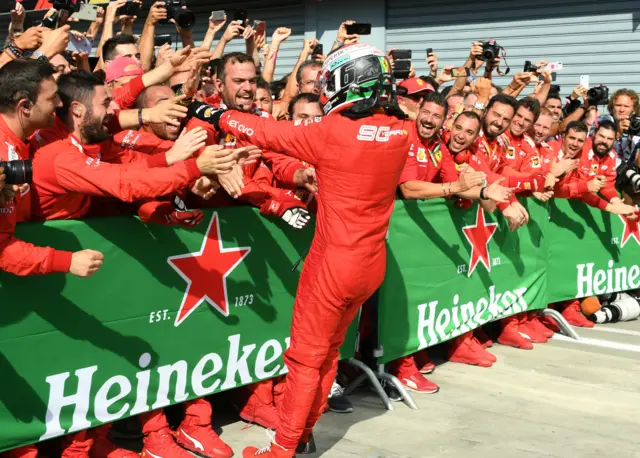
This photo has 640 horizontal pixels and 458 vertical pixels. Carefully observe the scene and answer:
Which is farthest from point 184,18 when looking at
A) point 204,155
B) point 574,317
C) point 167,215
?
point 574,317

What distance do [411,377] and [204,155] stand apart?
10.4ft

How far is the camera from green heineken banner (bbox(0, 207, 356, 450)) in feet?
13.9

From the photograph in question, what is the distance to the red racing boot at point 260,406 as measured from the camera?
18.3 feet

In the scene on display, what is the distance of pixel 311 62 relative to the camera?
295 inches

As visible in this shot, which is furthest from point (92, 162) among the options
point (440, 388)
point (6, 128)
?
point (440, 388)

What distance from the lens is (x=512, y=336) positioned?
801 cm

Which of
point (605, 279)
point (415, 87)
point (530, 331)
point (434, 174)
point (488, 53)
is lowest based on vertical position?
point (530, 331)

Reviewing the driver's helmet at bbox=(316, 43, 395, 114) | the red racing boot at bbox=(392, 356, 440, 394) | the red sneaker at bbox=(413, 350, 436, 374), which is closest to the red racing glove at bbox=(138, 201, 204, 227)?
the driver's helmet at bbox=(316, 43, 395, 114)

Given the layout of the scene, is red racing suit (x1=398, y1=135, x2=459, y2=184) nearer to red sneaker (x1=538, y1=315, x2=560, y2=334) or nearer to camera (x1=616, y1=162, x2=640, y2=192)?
red sneaker (x1=538, y1=315, x2=560, y2=334)

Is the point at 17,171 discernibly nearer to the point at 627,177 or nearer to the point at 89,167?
the point at 89,167

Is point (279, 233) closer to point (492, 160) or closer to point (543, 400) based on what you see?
point (543, 400)

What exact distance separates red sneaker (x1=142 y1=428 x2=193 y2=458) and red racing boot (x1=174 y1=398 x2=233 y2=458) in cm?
10

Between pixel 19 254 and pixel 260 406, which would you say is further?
pixel 260 406

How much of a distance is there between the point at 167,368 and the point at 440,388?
2615 mm
